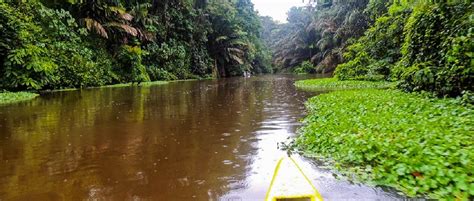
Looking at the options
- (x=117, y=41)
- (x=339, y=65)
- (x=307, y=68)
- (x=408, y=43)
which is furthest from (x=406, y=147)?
(x=307, y=68)

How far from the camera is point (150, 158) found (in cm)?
480

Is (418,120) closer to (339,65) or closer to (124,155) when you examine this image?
(124,155)

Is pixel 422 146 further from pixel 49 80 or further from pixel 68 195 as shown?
pixel 49 80

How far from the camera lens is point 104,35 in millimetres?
21984

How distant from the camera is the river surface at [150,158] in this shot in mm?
3549

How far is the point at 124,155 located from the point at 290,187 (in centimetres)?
278

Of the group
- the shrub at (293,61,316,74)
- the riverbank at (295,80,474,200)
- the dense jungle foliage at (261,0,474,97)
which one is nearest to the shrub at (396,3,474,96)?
the dense jungle foliage at (261,0,474,97)

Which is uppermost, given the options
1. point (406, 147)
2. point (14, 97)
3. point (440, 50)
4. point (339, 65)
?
point (440, 50)

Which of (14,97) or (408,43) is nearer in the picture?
(408,43)

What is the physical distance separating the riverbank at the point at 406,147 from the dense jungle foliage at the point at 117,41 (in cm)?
1416

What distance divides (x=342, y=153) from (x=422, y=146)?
893mm

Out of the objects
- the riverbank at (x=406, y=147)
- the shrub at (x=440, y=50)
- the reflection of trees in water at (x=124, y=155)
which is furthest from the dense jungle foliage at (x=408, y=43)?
the reflection of trees in water at (x=124, y=155)

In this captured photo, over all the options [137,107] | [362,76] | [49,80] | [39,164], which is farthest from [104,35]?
[39,164]

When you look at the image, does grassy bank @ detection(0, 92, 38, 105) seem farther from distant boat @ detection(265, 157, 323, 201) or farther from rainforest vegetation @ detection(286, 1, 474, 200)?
distant boat @ detection(265, 157, 323, 201)
